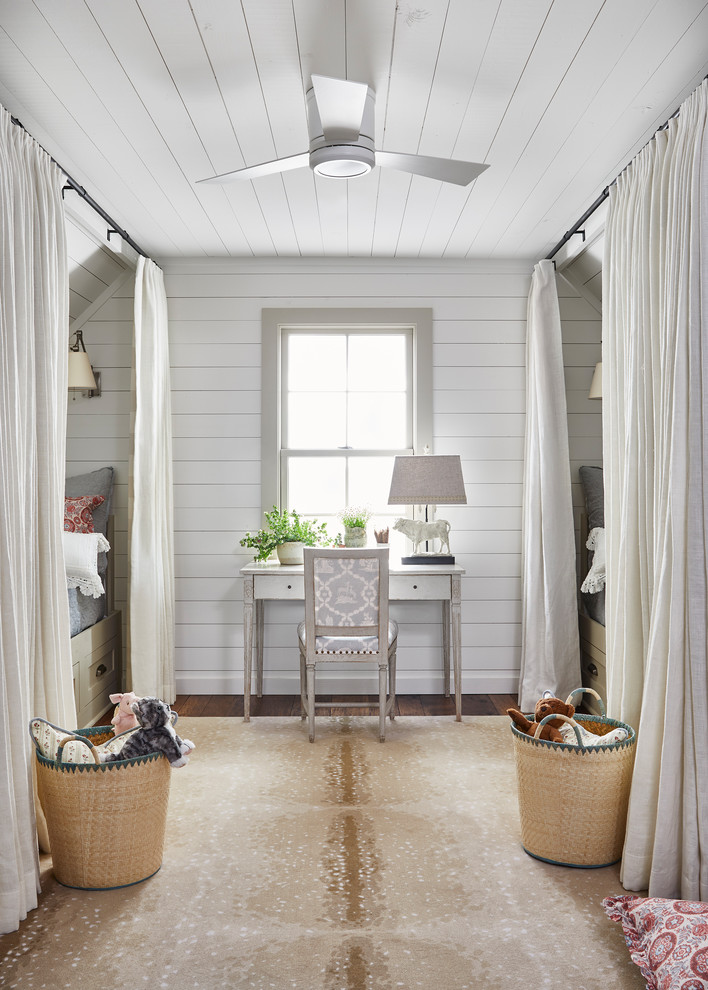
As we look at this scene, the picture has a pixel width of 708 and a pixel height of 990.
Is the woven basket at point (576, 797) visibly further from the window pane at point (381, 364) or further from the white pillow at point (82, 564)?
the window pane at point (381, 364)

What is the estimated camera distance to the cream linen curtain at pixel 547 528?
12.8ft

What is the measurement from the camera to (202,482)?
14.0 feet

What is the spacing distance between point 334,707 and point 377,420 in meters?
1.65

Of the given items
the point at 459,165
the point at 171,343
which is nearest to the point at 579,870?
the point at 459,165

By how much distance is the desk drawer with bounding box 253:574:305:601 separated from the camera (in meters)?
3.71

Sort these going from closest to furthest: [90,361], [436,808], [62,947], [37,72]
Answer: [62,947] < [37,72] < [436,808] < [90,361]

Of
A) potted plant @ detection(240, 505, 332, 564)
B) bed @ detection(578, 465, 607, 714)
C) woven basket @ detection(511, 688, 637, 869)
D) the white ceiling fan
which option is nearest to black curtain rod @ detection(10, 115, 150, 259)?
the white ceiling fan

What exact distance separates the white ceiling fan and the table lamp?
5.33 feet

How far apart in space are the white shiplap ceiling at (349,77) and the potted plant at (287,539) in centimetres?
157

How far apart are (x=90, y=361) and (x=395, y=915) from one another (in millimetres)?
3366

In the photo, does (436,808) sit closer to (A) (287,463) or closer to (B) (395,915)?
(B) (395,915)

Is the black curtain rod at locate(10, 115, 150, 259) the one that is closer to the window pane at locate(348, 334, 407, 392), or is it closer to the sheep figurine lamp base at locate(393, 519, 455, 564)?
the window pane at locate(348, 334, 407, 392)

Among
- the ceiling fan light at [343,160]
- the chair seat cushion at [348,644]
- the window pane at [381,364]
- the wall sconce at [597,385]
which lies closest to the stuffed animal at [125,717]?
the chair seat cushion at [348,644]

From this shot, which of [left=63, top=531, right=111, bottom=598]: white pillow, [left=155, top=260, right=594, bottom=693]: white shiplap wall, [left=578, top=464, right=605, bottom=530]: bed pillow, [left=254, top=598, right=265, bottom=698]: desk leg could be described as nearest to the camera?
[left=63, top=531, right=111, bottom=598]: white pillow
